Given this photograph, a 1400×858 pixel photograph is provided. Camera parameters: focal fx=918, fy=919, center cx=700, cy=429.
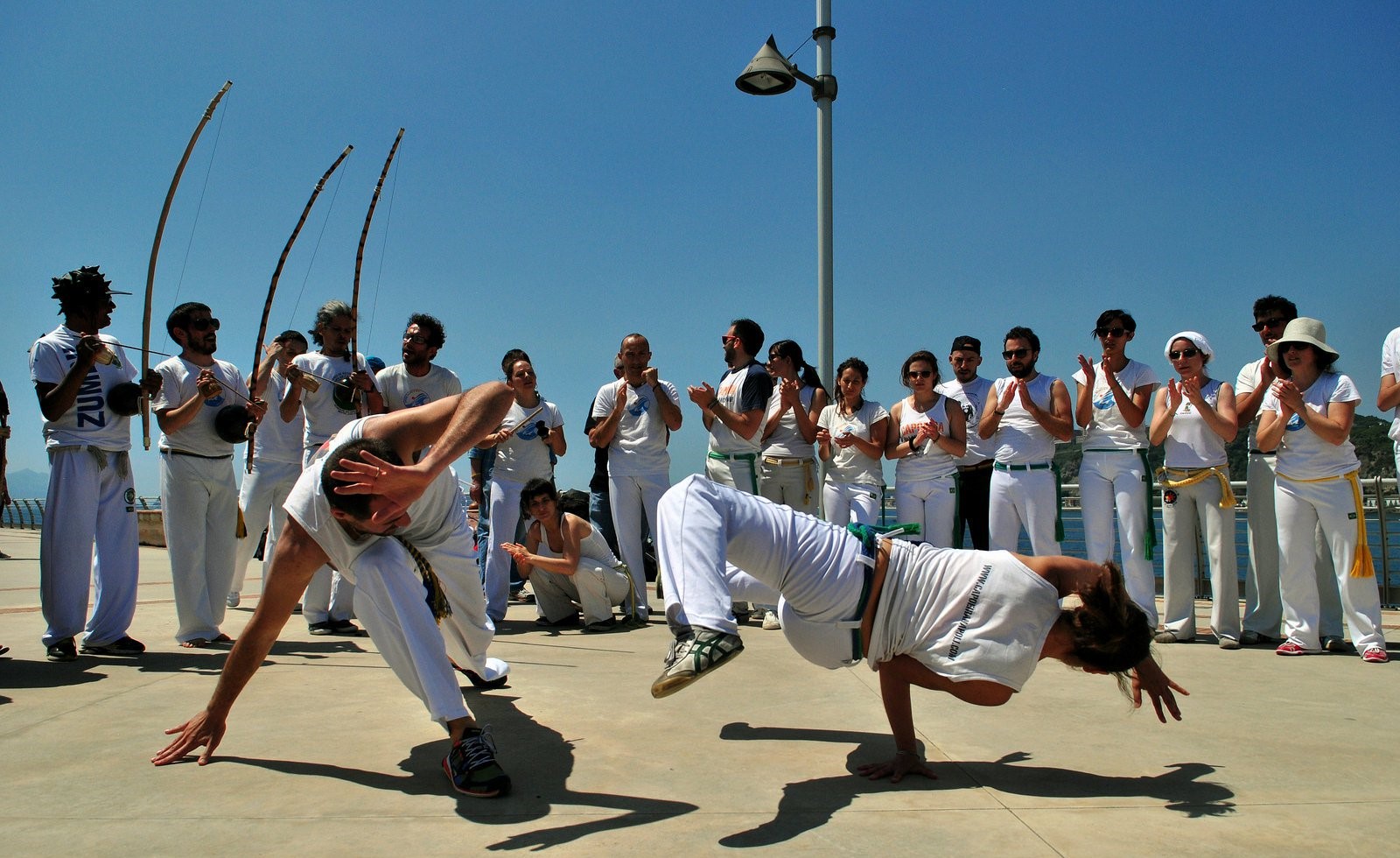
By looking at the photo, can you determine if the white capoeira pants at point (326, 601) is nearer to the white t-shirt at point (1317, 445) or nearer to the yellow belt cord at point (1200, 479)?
the yellow belt cord at point (1200, 479)

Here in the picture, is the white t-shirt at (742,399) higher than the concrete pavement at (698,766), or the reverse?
the white t-shirt at (742,399)

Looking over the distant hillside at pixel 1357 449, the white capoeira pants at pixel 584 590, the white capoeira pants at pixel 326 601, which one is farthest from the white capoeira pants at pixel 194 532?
the distant hillside at pixel 1357 449

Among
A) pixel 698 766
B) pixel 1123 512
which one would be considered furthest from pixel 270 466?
pixel 1123 512

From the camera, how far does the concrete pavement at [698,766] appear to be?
2352 millimetres

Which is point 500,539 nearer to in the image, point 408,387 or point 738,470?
point 408,387

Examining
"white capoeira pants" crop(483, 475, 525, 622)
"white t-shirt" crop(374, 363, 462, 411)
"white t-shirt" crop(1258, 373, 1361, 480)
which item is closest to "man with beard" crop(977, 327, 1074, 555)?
"white t-shirt" crop(1258, 373, 1361, 480)

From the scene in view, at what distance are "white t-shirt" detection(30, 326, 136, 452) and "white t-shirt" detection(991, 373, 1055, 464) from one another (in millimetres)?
5422

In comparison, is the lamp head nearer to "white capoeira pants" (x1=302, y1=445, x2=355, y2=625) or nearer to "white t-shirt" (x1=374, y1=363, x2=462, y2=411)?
"white t-shirt" (x1=374, y1=363, x2=462, y2=411)

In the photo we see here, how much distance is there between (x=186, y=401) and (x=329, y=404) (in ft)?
2.98

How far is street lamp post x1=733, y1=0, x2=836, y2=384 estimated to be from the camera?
836 centimetres

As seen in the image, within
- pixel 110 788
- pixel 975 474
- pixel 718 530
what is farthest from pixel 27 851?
pixel 975 474

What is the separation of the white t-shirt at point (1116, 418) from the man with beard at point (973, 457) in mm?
933

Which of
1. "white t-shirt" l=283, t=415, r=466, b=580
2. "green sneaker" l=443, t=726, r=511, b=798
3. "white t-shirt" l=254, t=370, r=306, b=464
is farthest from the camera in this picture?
"white t-shirt" l=254, t=370, r=306, b=464

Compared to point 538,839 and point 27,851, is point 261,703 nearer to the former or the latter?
point 27,851
